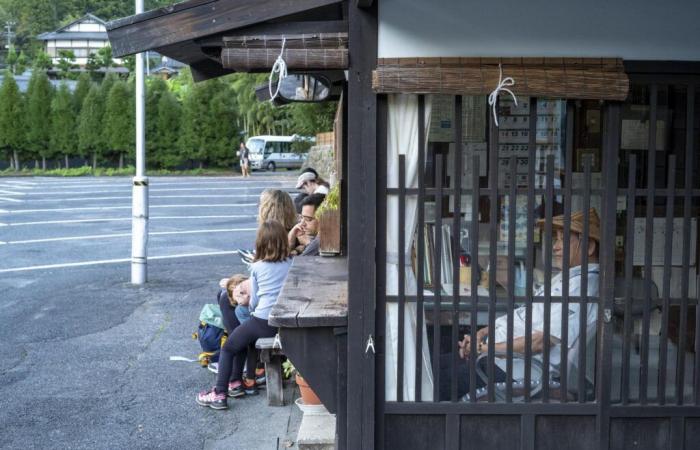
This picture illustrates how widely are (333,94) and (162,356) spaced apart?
11.1ft

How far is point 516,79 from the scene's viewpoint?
4227 millimetres

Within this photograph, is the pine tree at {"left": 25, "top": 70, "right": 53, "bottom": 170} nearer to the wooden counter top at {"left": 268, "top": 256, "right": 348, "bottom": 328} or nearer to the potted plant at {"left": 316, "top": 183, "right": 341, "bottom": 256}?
the potted plant at {"left": 316, "top": 183, "right": 341, "bottom": 256}

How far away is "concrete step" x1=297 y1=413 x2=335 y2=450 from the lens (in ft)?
17.3

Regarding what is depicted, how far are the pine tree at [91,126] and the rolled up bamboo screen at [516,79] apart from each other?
3875 cm

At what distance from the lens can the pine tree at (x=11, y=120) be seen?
4072cm

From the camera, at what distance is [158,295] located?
10625 mm

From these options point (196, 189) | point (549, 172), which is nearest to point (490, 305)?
point (549, 172)

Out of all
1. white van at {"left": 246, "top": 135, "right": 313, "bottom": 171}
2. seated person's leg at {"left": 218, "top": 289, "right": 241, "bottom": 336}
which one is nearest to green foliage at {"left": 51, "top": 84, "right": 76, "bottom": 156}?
white van at {"left": 246, "top": 135, "right": 313, "bottom": 171}

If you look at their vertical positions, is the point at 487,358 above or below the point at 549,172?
below

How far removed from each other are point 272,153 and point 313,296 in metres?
44.9

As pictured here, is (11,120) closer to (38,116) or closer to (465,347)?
(38,116)

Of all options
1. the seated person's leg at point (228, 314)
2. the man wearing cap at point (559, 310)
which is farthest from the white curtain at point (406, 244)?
the seated person's leg at point (228, 314)

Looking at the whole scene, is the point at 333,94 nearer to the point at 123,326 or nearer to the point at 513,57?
the point at 123,326

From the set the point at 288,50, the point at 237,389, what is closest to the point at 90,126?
the point at 237,389
